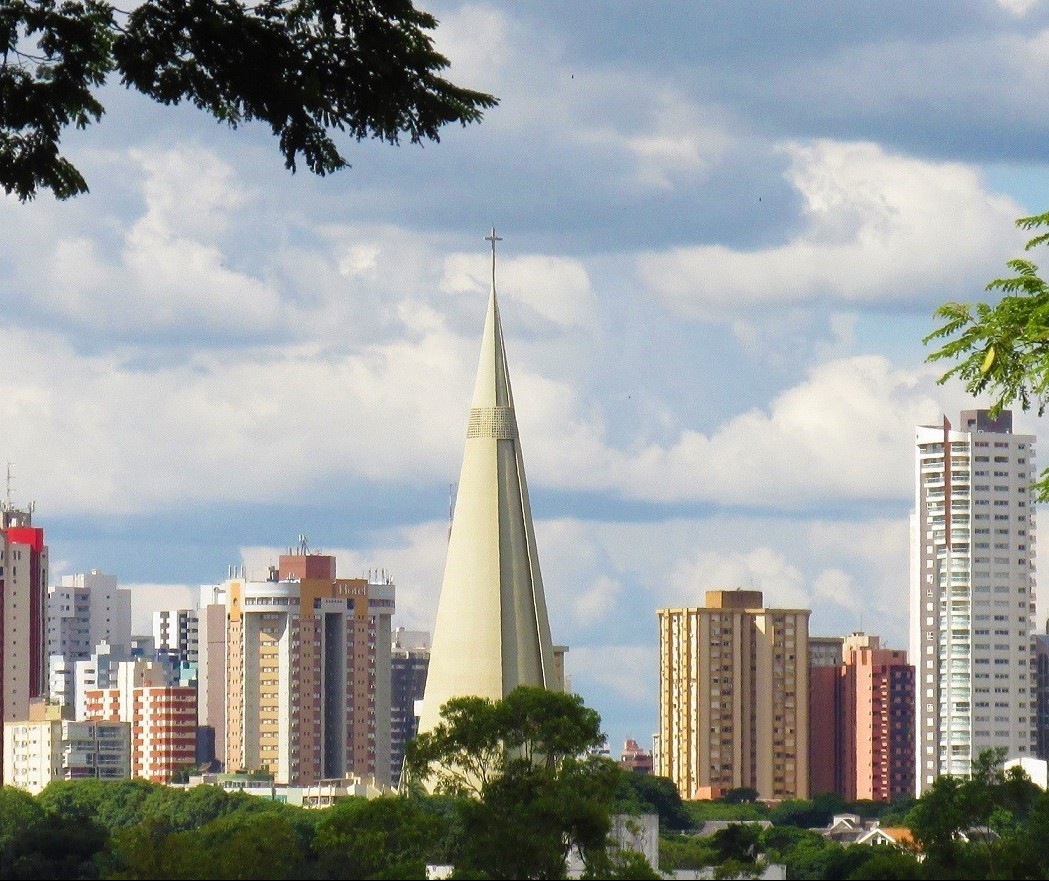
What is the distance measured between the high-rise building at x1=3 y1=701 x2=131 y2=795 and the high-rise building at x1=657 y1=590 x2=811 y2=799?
26.9 m

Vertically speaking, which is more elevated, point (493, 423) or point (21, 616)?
point (493, 423)

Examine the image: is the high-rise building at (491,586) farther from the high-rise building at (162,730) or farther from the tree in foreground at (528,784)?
the high-rise building at (162,730)

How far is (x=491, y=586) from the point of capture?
67.6 meters

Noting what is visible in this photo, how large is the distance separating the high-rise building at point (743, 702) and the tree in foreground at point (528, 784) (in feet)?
295

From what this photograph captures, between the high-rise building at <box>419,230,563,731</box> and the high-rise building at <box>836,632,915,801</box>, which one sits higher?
the high-rise building at <box>419,230,563,731</box>

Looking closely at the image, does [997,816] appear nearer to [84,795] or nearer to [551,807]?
[551,807]

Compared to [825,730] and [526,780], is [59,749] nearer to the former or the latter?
[825,730]

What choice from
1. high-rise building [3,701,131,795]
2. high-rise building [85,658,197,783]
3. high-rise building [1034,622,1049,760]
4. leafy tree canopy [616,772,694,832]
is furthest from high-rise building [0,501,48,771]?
high-rise building [1034,622,1049,760]

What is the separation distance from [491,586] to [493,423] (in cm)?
426

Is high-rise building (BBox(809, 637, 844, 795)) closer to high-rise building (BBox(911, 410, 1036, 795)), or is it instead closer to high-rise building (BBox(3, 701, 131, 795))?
high-rise building (BBox(911, 410, 1036, 795))

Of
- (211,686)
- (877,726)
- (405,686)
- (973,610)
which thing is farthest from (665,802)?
(211,686)

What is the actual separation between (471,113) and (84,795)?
9154 cm

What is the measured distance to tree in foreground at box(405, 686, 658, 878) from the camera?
32750 millimetres

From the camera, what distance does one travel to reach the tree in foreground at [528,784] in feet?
107
